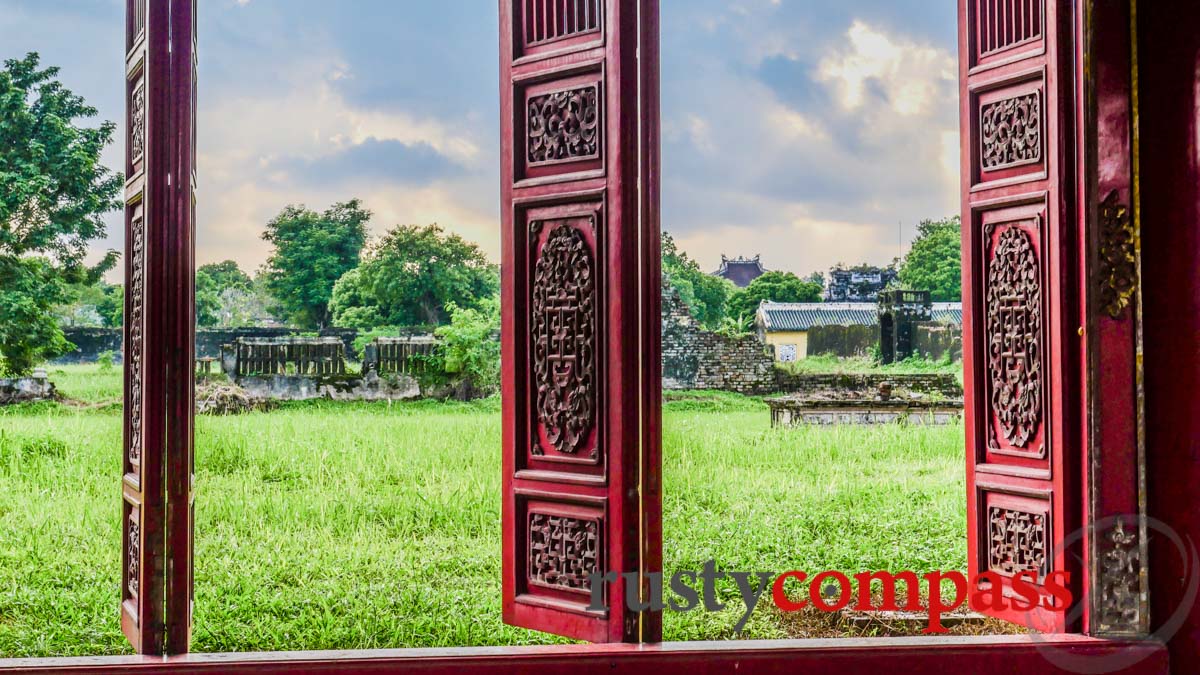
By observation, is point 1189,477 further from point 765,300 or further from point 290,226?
point 290,226

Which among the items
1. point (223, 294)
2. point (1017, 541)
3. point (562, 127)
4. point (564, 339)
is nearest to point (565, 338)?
point (564, 339)

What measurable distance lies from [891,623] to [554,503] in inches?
49.0

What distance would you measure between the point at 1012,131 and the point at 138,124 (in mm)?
1944

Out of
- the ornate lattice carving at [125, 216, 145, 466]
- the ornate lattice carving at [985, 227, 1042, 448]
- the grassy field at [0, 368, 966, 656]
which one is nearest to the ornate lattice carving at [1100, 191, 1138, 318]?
the ornate lattice carving at [985, 227, 1042, 448]

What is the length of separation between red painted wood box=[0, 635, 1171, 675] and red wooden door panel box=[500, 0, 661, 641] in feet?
0.26

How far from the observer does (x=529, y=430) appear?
2.05 metres

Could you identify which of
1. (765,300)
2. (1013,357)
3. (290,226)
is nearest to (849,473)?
(765,300)

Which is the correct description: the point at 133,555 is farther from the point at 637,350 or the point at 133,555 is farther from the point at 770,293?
the point at 770,293

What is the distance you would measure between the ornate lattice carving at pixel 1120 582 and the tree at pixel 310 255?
110 inches

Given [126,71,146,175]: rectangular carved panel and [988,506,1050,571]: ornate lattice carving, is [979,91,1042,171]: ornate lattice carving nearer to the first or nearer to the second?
[988,506,1050,571]: ornate lattice carving

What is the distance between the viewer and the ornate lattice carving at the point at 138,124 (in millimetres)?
1928

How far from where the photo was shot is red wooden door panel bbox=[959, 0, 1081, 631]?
2035 millimetres

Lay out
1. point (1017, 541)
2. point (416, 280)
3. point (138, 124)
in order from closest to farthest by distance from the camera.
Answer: point (138, 124)
point (1017, 541)
point (416, 280)

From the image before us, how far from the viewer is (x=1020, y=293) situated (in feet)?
7.07
